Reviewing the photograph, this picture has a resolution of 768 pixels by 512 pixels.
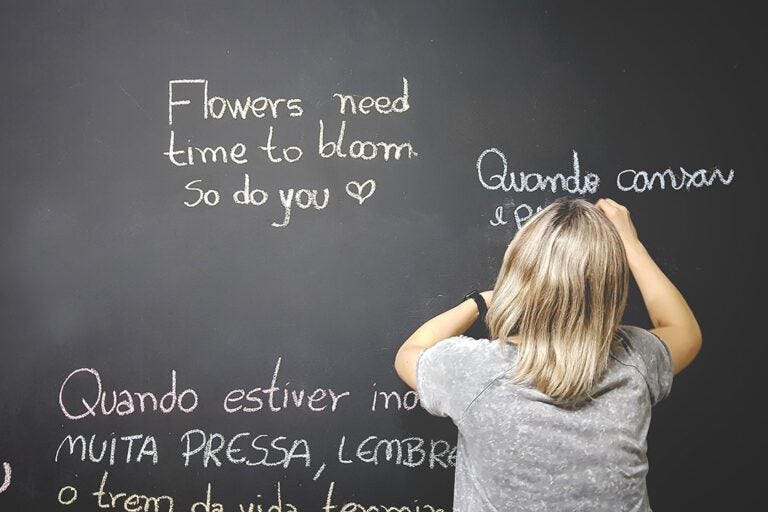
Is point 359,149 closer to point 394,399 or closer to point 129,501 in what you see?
point 394,399

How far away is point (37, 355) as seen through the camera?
5.64ft

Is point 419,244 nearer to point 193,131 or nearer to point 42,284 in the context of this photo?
point 193,131

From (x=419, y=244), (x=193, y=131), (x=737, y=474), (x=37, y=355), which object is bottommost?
(x=737, y=474)

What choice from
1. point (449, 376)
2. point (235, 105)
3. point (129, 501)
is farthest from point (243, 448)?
point (235, 105)

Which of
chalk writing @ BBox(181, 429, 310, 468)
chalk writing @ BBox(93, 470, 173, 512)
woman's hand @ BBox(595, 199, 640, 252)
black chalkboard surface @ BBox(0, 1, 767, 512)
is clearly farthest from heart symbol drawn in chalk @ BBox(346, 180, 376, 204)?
chalk writing @ BBox(93, 470, 173, 512)

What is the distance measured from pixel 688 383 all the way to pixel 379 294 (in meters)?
0.92

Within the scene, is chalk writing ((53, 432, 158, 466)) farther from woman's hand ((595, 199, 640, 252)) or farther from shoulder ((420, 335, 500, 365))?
woman's hand ((595, 199, 640, 252))

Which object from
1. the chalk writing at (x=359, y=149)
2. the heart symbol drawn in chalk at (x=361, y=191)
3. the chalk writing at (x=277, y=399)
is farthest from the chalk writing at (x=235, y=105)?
the chalk writing at (x=277, y=399)

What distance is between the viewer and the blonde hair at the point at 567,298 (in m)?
1.05

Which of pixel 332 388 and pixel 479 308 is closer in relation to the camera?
pixel 479 308

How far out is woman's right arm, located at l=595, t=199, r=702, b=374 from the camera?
123cm

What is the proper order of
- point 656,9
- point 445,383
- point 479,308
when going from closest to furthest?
point 445,383 < point 479,308 < point 656,9

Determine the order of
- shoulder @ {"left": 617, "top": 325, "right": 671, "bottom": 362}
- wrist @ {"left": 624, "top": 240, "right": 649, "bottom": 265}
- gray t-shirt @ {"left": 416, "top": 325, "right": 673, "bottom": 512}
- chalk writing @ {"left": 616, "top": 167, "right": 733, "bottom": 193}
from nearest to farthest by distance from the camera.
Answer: gray t-shirt @ {"left": 416, "top": 325, "right": 673, "bottom": 512} → shoulder @ {"left": 617, "top": 325, "right": 671, "bottom": 362} → wrist @ {"left": 624, "top": 240, "right": 649, "bottom": 265} → chalk writing @ {"left": 616, "top": 167, "right": 733, "bottom": 193}

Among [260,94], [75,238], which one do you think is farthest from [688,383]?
[75,238]
